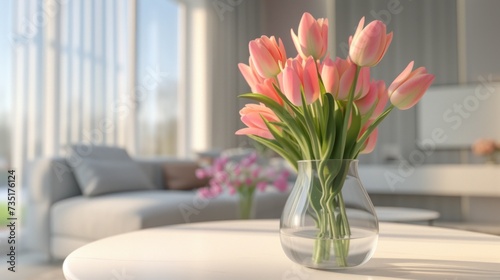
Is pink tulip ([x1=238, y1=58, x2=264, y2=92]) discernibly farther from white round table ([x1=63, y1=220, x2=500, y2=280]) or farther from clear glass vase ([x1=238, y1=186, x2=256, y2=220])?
Answer: clear glass vase ([x1=238, y1=186, x2=256, y2=220])

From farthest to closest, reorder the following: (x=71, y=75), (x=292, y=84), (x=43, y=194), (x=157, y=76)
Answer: (x=157, y=76) < (x=71, y=75) < (x=43, y=194) < (x=292, y=84)

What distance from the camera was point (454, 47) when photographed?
5.17 metres

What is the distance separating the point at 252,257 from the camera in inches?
36.4

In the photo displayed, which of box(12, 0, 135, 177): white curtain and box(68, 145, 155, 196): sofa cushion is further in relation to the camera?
box(12, 0, 135, 177): white curtain

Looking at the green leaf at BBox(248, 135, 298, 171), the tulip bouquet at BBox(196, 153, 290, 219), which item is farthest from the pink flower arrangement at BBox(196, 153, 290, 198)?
the green leaf at BBox(248, 135, 298, 171)

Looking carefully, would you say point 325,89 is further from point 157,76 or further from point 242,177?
point 157,76

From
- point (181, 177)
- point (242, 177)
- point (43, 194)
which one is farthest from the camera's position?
point (181, 177)

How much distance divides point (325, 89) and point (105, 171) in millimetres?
2577

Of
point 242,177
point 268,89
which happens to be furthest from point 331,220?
point 242,177

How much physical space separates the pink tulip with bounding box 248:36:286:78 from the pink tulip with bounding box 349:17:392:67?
0.43 feet

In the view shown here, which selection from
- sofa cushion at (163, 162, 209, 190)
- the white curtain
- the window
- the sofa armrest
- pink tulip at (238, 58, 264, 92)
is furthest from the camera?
the window

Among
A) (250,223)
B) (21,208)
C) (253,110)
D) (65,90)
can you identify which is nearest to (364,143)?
(253,110)

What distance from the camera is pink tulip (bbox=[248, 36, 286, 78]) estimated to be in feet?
2.75

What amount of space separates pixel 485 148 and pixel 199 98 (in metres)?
3.13
